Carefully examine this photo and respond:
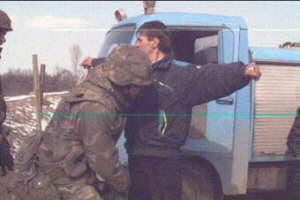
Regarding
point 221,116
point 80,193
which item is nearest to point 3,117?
point 80,193

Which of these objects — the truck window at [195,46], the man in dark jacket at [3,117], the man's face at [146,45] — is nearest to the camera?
the man's face at [146,45]

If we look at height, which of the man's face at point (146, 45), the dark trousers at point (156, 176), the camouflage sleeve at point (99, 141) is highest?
the man's face at point (146, 45)

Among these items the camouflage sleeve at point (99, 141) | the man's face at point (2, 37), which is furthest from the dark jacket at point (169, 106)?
the man's face at point (2, 37)

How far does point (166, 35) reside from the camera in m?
3.33

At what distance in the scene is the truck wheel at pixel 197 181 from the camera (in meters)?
4.27

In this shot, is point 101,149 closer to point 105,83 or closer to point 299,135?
point 105,83

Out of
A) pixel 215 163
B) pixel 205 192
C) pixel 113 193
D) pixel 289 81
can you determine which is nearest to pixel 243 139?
pixel 215 163

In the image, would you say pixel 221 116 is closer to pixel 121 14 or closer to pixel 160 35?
pixel 160 35

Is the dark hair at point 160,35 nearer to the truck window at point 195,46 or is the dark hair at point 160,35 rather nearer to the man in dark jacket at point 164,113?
the man in dark jacket at point 164,113

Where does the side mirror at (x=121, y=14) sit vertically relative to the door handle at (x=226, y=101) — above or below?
above

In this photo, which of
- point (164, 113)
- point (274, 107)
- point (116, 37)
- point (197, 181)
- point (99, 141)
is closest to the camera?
point (99, 141)

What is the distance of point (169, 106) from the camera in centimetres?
317

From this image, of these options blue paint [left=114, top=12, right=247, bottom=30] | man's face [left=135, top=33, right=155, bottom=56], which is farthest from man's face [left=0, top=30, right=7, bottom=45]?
man's face [left=135, top=33, right=155, bottom=56]

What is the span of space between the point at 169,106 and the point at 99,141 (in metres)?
0.86
